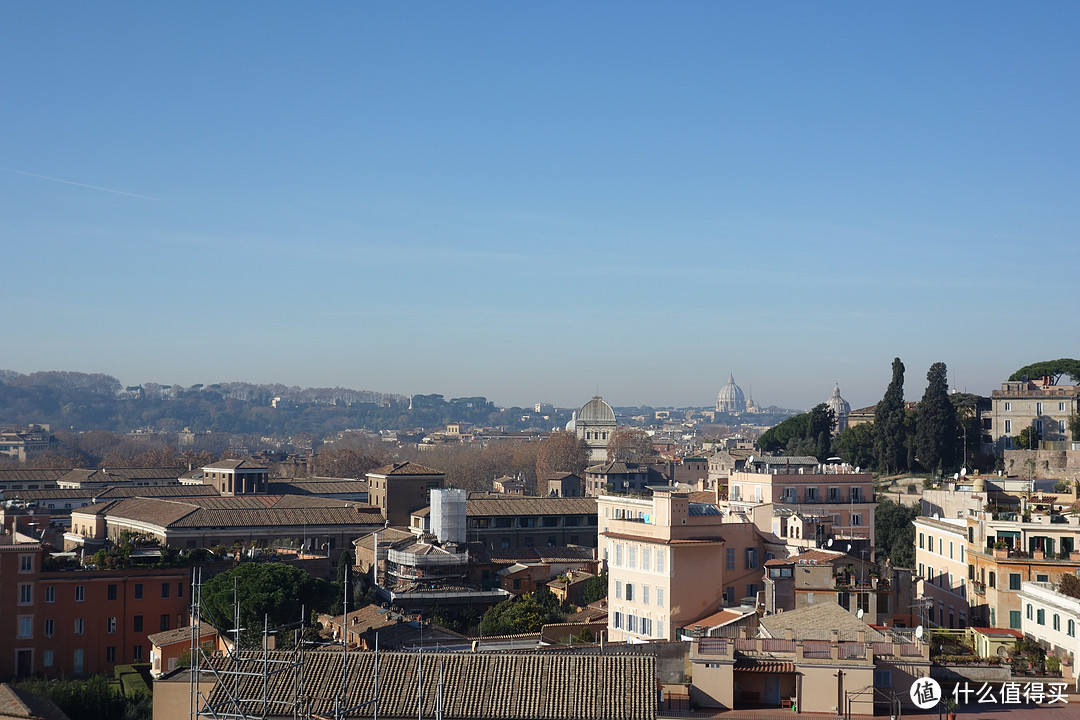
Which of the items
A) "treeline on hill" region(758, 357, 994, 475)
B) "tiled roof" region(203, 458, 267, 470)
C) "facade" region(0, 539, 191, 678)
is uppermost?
"treeline on hill" region(758, 357, 994, 475)

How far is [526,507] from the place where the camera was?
48.9m

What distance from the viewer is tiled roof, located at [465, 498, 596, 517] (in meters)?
A: 48.2

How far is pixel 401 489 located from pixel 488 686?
122 feet

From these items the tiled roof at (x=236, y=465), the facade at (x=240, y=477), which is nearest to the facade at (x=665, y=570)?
the facade at (x=240, y=477)

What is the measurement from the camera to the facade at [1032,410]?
1843 inches

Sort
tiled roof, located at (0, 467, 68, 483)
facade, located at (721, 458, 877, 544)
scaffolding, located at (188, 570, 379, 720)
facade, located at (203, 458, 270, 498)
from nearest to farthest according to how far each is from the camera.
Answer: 1. scaffolding, located at (188, 570, 379, 720)
2. facade, located at (721, 458, 877, 544)
3. facade, located at (203, 458, 270, 498)
4. tiled roof, located at (0, 467, 68, 483)

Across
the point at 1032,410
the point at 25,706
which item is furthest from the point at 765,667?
the point at 1032,410

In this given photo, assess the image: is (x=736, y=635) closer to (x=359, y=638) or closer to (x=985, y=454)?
(x=359, y=638)

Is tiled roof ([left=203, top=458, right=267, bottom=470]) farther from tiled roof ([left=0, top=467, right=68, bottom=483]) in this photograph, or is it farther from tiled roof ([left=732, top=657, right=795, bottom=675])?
tiled roof ([left=732, top=657, right=795, bottom=675])

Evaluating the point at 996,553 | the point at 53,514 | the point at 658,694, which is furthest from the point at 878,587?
the point at 53,514

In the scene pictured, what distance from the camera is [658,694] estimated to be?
658 inches

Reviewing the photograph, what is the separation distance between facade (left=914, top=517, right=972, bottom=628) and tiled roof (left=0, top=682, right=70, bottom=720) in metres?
14.5

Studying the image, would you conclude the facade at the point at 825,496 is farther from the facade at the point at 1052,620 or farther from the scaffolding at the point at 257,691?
the scaffolding at the point at 257,691

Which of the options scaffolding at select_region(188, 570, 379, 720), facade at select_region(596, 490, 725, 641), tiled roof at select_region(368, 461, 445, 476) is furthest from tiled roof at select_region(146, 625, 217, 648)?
tiled roof at select_region(368, 461, 445, 476)
